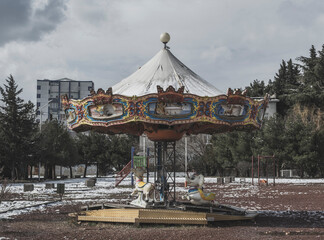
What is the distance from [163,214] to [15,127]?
3203 cm

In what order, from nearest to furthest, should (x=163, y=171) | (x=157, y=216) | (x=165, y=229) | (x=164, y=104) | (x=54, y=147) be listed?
(x=165, y=229)
(x=157, y=216)
(x=164, y=104)
(x=163, y=171)
(x=54, y=147)

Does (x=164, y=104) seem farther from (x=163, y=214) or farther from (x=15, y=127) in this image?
(x=15, y=127)

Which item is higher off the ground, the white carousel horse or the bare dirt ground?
the white carousel horse

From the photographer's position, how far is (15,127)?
40.0 m

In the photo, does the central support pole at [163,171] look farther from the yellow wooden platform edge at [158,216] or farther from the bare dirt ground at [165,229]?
the bare dirt ground at [165,229]

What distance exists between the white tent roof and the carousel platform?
3.21 meters

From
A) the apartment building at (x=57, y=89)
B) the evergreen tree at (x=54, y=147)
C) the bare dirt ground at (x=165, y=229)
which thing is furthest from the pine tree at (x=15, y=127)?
the apartment building at (x=57, y=89)

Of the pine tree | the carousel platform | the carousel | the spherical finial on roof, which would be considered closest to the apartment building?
the pine tree

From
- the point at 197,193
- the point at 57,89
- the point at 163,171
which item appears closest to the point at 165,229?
the point at 197,193

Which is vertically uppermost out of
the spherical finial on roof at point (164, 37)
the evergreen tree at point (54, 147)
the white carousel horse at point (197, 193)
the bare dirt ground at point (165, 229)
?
the spherical finial on roof at point (164, 37)

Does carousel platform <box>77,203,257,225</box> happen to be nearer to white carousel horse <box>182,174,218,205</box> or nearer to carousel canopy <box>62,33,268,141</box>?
white carousel horse <box>182,174,218,205</box>

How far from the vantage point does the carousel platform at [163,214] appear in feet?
36.5

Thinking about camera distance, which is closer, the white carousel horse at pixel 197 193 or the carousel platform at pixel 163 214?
the carousel platform at pixel 163 214

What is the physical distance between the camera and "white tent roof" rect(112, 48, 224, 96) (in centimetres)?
1235
